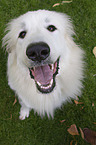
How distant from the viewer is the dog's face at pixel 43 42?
155 centimetres

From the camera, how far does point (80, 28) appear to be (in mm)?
3535

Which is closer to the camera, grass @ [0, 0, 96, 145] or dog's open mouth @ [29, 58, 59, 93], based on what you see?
dog's open mouth @ [29, 58, 59, 93]

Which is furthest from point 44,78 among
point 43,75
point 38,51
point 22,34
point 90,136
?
point 90,136

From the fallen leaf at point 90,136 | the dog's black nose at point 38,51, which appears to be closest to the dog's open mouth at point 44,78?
the dog's black nose at point 38,51

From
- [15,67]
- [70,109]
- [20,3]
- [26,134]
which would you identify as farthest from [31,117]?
[20,3]

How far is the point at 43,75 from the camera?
6.00 feet

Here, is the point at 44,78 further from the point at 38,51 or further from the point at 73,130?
the point at 73,130

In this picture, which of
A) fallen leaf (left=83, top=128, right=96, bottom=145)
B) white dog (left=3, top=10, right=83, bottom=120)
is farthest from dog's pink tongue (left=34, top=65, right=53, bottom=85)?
fallen leaf (left=83, top=128, right=96, bottom=145)

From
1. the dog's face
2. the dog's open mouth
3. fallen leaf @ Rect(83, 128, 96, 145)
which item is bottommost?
fallen leaf @ Rect(83, 128, 96, 145)

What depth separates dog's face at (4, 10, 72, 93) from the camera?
1548 mm

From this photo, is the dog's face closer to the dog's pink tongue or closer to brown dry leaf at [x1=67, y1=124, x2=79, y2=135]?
the dog's pink tongue

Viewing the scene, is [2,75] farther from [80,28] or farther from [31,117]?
[80,28]

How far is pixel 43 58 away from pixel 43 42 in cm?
18

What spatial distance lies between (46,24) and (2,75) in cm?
189
